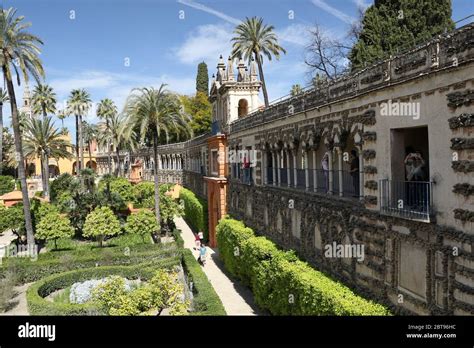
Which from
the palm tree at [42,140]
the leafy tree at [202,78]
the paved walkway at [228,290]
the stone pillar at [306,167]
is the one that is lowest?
the paved walkway at [228,290]

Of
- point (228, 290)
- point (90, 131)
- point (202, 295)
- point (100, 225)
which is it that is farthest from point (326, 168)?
point (90, 131)

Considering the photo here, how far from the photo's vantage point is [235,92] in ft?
114

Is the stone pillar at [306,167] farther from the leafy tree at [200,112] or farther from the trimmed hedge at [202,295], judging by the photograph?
the leafy tree at [200,112]

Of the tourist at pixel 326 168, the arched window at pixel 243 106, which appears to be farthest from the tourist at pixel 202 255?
the tourist at pixel 326 168

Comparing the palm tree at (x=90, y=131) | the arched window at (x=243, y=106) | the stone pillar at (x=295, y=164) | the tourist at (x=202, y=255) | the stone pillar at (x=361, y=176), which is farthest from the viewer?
the palm tree at (x=90, y=131)

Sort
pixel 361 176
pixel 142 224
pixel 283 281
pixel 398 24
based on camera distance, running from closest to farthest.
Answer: pixel 361 176 < pixel 283 281 < pixel 398 24 < pixel 142 224

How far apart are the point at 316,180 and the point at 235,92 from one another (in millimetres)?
18115

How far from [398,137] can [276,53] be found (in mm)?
38525

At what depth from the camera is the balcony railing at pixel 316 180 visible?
15.5m

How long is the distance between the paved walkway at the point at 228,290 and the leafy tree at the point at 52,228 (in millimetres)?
9768

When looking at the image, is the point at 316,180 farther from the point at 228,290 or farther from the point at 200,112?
the point at 200,112

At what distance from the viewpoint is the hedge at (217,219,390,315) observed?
43.7 feet
